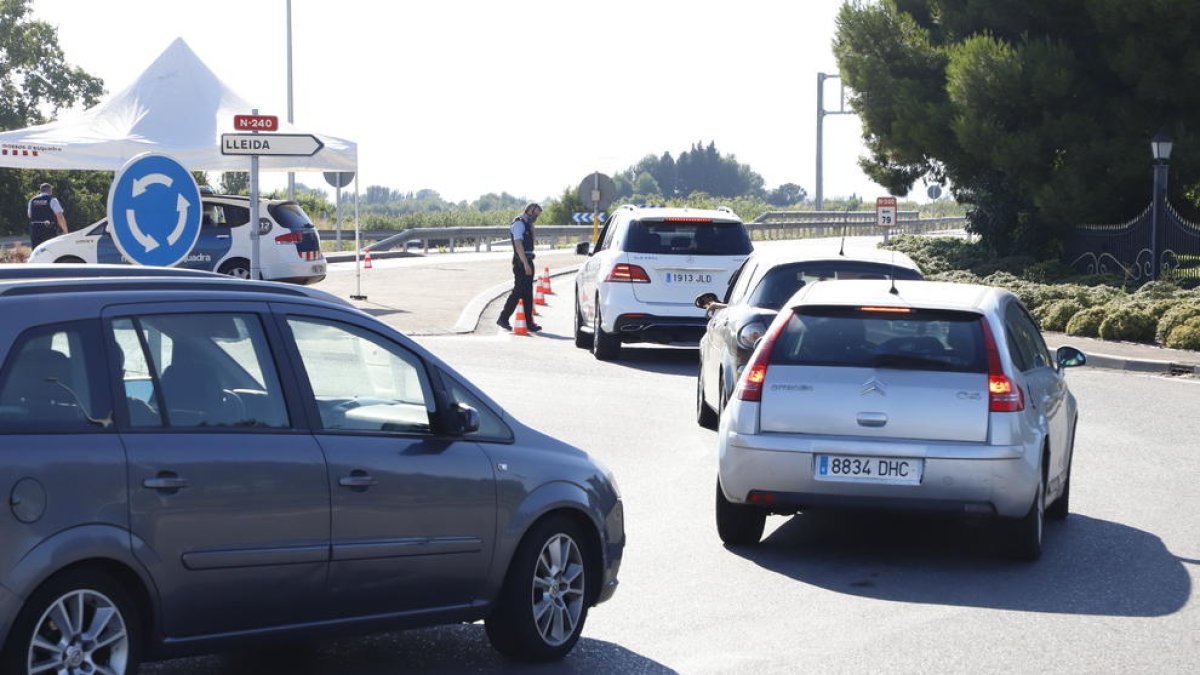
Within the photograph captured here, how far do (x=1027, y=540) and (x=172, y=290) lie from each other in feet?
16.6

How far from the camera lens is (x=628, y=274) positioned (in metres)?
20.4

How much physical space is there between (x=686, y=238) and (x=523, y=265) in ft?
15.5

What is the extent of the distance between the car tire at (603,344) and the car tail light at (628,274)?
509mm

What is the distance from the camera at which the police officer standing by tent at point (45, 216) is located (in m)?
29.5

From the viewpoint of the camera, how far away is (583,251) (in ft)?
74.6

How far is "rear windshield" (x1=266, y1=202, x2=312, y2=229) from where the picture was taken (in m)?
27.9

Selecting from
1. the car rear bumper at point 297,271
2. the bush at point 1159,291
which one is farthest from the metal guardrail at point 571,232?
the car rear bumper at point 297,271

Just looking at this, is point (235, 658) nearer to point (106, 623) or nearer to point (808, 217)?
point (106, 623)

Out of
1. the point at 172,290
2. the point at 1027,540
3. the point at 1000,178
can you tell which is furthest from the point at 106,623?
the point at 1000,178

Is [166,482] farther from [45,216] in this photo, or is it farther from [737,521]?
[45,216]

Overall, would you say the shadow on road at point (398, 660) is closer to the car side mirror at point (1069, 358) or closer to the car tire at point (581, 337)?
the car side mirror at point (1069, 358)

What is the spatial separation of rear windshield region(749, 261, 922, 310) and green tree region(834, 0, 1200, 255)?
2257 cm

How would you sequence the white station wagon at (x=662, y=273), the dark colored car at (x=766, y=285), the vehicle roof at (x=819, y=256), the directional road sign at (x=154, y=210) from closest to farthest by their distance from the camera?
the directional road sign at (x=154, y=210) → the dark colored car at (x=766, y=285) → the vehicle roof at (x=819, y=256) → the white station wagon at (x=662, y=273)

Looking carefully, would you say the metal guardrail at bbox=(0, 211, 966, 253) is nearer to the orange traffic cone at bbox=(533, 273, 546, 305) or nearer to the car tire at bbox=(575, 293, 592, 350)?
the orange traffic cone at bbox=(533, 273, 546, 305)
